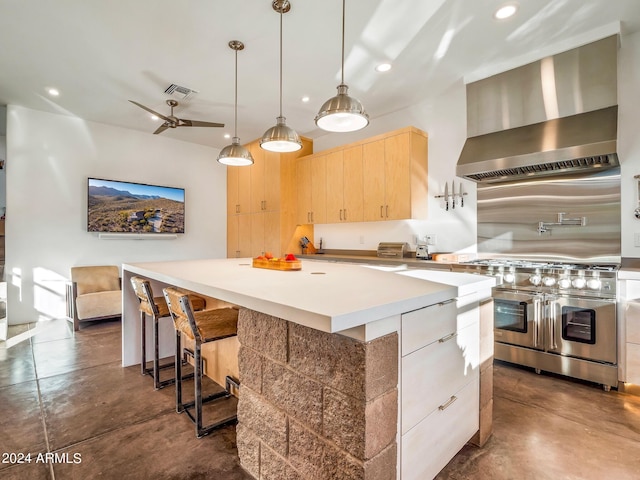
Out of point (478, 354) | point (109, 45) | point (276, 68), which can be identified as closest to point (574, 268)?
point (478, 354)

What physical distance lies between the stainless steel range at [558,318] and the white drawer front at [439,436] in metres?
1.39

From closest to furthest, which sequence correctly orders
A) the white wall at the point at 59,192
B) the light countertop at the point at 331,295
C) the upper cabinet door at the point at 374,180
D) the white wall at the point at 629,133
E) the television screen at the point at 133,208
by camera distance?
the light countertop at the point at 331,295 < the white wall at the point at 629,133 < the upper cabinet door at the point at 374,180 < the white wall at the point at 59,192 < the television screen at the point at 133,208

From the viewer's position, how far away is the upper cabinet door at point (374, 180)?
412 centimetres

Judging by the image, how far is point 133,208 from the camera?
5094 millimetres

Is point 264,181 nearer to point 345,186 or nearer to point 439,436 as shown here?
point 345,186

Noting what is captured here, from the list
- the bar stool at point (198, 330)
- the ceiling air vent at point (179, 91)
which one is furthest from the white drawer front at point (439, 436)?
the ceiling air vent at point (179, 91)

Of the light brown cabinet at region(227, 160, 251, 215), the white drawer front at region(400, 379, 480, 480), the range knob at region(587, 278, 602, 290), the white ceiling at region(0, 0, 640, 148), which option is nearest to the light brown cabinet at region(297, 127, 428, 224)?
the white ceiling at region(0, 0, 640, 148)

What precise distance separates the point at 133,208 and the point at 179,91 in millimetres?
2207

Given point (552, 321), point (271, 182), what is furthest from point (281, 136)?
point (271, 182)

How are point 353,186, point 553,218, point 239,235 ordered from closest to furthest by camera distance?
point 553,218 < point 353,186 < point 239,235

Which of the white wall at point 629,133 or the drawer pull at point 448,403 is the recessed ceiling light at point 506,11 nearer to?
the white wall at point 629,133

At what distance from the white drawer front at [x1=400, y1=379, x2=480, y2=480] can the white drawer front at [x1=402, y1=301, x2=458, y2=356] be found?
1.07 ft

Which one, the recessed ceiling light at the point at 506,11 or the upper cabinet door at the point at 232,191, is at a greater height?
the recessed ceiling light at the point at 506,11

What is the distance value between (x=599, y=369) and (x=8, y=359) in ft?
16.6
